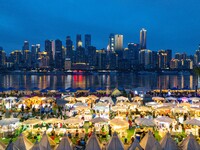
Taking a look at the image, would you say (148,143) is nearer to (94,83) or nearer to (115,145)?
(115,145)

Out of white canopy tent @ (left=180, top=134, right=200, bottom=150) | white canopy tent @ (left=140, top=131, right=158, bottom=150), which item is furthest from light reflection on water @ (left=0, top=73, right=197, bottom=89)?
white canopy tent @ (left=180, top=134, right=200, bottom=150)

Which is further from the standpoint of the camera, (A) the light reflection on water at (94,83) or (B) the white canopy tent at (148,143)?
(A) the light reflection on water at (94,83)

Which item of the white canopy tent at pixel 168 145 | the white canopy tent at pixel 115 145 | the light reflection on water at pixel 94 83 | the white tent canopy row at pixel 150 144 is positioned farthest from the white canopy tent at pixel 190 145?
the light reflection on water at pixel 94 83

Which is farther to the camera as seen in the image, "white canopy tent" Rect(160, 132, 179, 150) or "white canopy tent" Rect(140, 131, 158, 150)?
"white canopy tent" Rect(140, 131, 158, 150)

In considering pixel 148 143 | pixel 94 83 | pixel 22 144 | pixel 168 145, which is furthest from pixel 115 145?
pixel 94 83

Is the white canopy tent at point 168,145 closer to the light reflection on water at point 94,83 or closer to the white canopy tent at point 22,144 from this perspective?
the white canopy tent at point 22,144

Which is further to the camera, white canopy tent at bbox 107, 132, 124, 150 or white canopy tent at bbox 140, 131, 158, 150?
white canopy tent at bbox 140, 131, 158, 150

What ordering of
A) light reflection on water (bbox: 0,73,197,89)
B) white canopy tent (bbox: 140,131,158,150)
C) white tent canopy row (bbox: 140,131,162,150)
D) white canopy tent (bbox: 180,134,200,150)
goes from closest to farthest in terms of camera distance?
1. white tent canopy row (bbox: 140,131,162,150)
2. white canopy tent (bbox: 180,134,200,150)
3. white canopy tent (bbox: 140,131,158,150)
4. light reflection on water (bbox: 0,73,197,89)

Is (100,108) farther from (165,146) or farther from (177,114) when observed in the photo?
(165,146)

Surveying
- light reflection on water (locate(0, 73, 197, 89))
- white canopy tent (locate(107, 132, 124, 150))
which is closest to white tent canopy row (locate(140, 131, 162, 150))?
white canopy tent (locate(107, 132, 124, 150))

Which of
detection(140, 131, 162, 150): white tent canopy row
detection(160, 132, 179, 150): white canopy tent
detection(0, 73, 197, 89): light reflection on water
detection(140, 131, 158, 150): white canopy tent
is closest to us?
detection(140, 131, 162, 150): white tent canopy row

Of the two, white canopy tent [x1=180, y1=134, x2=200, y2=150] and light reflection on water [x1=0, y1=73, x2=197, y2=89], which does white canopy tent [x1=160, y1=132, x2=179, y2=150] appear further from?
light reflection on water [x1=0, y1=73, x2=197, y2=89]

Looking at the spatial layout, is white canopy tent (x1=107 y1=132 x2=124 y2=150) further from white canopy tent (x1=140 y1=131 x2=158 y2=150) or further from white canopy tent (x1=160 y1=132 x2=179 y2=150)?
white canopy tent (x1=160 y1=132 x2=179 y2=150)
